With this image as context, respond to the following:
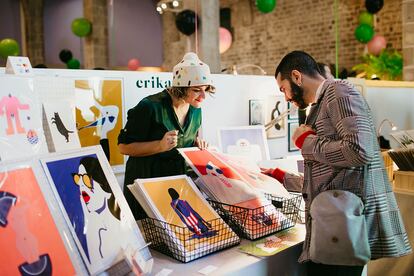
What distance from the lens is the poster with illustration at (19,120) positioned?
52.2 inches

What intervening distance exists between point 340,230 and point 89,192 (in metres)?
0.79

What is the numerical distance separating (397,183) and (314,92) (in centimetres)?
162

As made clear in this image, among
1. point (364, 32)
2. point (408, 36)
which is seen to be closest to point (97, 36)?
point (364, 32)

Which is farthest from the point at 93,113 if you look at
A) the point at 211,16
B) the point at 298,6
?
the point at 298,6

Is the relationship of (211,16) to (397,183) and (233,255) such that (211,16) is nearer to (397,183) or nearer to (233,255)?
(397,183)

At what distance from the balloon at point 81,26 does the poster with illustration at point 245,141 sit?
800cm

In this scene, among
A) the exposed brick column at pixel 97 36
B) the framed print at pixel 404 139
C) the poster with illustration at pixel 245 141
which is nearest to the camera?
the poster with illustration at pixel 245 141

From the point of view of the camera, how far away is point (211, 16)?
6.43 meters

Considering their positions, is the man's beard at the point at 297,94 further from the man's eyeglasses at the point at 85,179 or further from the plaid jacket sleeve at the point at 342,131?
the man's eyeglasses at the point at 85,179

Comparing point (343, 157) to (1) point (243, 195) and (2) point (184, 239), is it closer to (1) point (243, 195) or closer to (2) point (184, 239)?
(1) point (243, 195)

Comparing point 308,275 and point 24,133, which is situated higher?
point 24,133

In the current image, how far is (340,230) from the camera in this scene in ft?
4.58

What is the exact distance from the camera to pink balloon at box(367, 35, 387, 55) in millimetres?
8227

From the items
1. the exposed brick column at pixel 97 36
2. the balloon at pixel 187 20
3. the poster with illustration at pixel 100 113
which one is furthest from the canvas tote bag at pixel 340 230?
the exposed brick column at pixel 97 36
